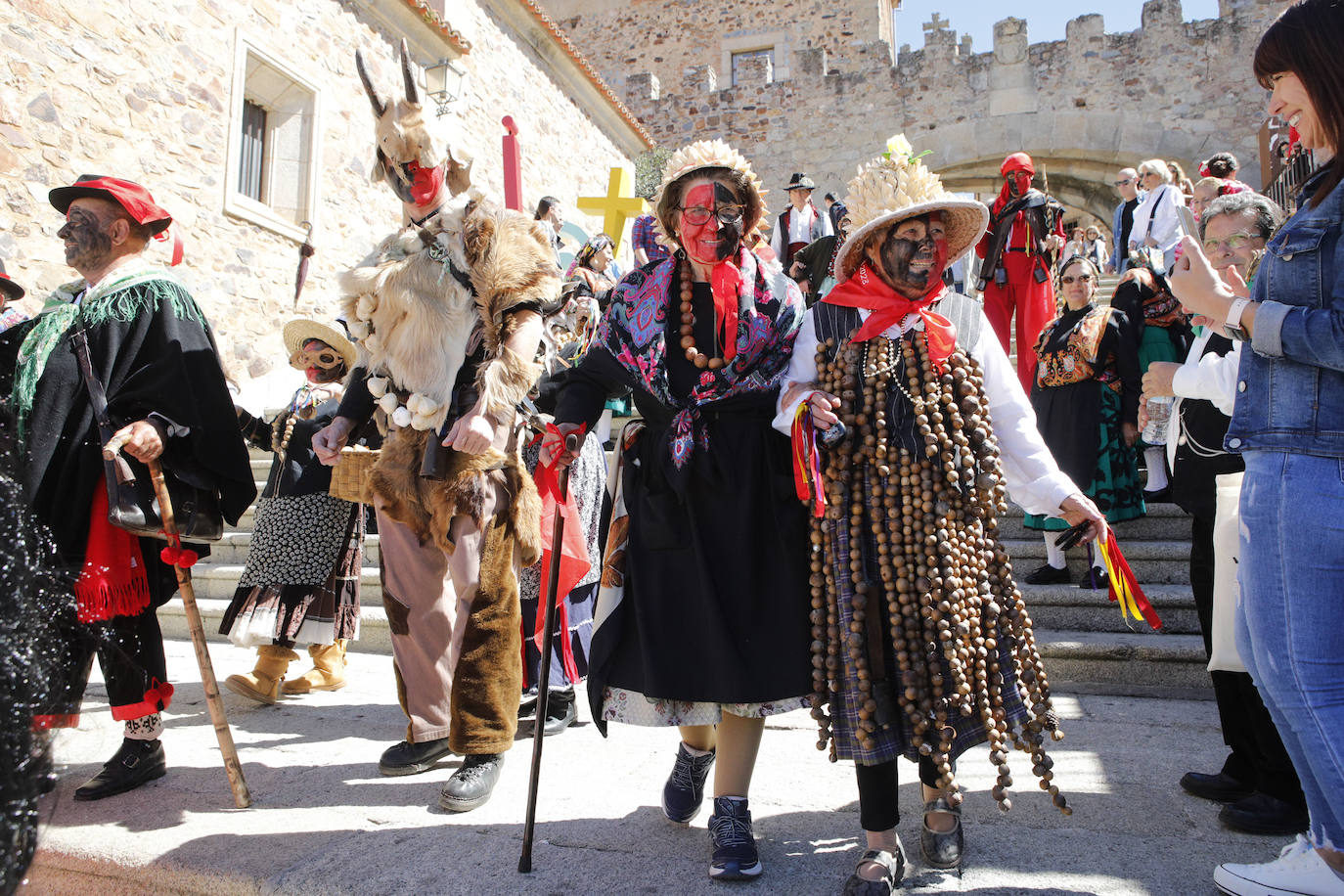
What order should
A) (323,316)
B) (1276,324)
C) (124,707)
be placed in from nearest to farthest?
(1276,324) < (124,707) < (323,316)

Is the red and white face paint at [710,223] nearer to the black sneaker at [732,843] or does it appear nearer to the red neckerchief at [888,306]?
the red neckerchief at [888,306]

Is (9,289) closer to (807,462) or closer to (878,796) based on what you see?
(807,462)

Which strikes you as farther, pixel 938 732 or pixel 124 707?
pixel 124 707

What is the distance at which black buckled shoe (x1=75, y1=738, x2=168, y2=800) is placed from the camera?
9.98 ft

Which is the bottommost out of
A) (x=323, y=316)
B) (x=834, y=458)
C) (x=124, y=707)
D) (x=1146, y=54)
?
(x=124, y=707)

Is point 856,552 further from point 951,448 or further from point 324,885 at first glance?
point 324,885

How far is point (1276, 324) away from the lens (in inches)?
72.0

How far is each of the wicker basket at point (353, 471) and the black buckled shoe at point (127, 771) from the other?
3.63ft

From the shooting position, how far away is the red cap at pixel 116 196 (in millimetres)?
3127

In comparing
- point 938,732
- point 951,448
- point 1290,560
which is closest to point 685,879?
point 938,732

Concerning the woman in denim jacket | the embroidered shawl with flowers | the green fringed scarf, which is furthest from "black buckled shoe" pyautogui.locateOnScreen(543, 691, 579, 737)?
the woman in denim jacket

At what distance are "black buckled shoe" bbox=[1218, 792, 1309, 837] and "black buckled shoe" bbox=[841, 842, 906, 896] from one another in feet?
3.50

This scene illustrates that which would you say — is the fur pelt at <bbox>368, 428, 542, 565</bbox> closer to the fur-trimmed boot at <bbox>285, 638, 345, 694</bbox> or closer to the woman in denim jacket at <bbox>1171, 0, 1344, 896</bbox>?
the fur-trimmed boot at <bbox>285, 638, 345, 694</bbox>

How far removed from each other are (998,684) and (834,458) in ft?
2.32
